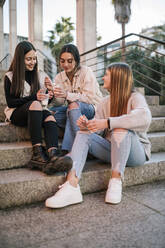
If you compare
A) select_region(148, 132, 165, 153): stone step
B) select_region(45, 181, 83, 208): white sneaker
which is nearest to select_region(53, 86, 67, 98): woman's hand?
select_region(45, 181, 83, 208): white sneaker

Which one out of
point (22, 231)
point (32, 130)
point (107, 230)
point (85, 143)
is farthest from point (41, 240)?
point (32, 130)

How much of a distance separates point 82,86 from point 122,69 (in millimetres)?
744

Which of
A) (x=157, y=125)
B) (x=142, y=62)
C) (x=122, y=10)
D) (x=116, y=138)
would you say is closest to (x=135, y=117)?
(x=116, y=138)

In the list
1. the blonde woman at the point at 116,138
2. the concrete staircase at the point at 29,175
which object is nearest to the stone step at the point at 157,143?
the concrete staircase at the point at 29,175

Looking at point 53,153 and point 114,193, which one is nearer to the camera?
point 114,193

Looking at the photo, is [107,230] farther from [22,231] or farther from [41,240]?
[22,231]

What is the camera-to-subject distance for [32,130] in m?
2.38

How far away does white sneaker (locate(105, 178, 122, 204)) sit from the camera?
206 cm

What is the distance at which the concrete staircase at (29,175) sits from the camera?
6.64 feet

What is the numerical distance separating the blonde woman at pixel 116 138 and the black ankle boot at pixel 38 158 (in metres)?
0.25

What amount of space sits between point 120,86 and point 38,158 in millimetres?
979

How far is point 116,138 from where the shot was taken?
2.16 meters

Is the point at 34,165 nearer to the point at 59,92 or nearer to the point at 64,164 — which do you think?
the point at 64,164

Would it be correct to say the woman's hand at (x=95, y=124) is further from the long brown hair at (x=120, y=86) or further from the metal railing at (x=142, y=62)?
the metal railing at (x=142, y=62)
